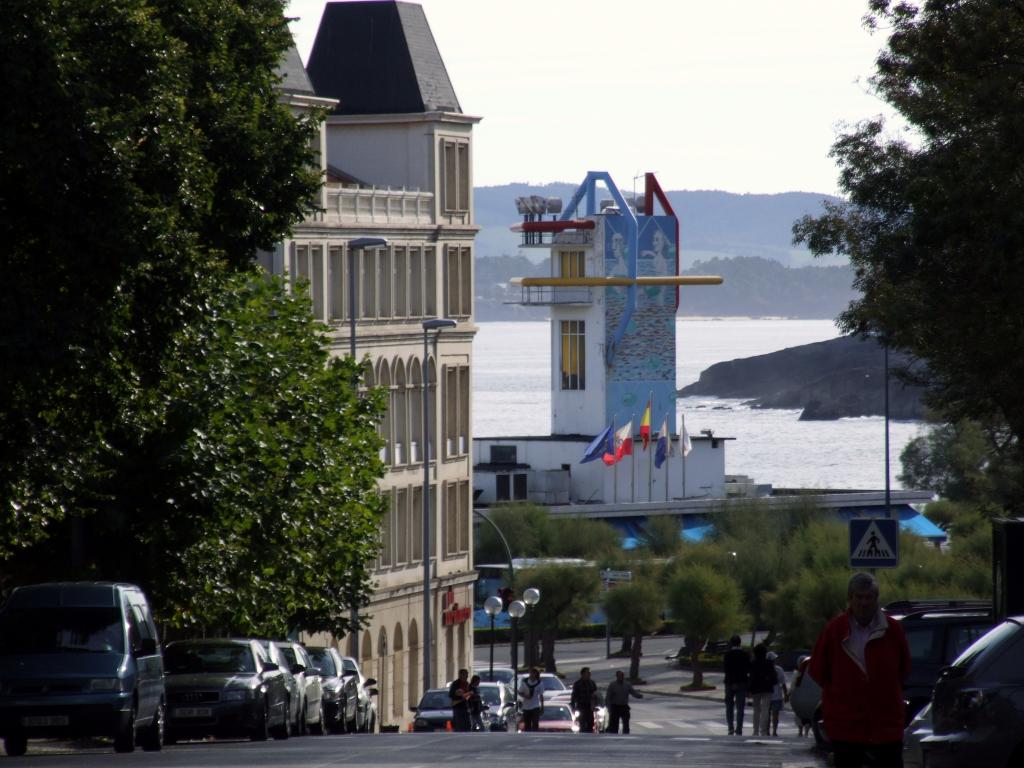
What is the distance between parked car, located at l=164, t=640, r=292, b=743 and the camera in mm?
26812

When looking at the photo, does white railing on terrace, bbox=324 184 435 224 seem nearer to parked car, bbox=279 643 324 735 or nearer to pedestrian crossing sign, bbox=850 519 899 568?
parked car, bbox=279 643 324 735

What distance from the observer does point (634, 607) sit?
258 ft

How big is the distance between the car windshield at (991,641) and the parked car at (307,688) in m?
16.0

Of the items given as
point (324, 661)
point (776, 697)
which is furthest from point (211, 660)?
point (776, 697)

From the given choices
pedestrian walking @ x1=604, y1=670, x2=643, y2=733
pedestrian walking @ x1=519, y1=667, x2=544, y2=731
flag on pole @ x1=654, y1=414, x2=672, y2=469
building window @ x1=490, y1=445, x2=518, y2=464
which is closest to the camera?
pedestrian walking @ x1=604, y1=670, x2=643, y2=733

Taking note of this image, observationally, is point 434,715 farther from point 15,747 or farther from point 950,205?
point 950,205

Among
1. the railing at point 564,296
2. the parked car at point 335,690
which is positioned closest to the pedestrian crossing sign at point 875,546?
the parked car at point 335,690

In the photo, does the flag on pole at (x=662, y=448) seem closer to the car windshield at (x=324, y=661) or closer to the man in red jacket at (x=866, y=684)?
the car windshield at (x=324, y=661)

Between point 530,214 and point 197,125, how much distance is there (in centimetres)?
9433

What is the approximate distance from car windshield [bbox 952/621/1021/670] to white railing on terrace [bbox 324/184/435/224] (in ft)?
164

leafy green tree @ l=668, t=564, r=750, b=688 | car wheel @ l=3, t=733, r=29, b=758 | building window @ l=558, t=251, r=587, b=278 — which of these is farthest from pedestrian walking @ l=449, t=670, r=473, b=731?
building window @ l=558, t=251, r=587, b=278

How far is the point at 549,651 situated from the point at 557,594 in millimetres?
3038

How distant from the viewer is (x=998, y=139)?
23062 mm

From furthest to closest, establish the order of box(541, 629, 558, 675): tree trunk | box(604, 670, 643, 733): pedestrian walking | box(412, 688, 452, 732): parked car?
1. box(541, 629, 558, 675): tree trunk
2. box(412, 688, 452, 732): parked car
3. box(604, 670, 643, 733): pedestrian walking
